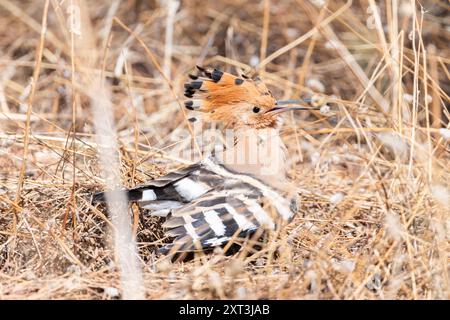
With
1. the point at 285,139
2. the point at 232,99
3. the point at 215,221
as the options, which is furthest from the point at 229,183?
the point at 285,139

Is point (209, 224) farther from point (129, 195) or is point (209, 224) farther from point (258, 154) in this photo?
point (258, 154)

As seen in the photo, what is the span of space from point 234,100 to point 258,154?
24cm

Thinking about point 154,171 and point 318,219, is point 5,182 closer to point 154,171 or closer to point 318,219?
point 154,171

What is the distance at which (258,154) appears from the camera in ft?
9.84

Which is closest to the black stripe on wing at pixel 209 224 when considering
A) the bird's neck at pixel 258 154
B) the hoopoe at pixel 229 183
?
the hoopoe at pixel 229 183

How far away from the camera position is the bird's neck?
2.91 meters

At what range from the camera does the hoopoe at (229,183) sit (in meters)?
2.58

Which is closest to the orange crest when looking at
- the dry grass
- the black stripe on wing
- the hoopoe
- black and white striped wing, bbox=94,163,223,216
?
the hoopoe

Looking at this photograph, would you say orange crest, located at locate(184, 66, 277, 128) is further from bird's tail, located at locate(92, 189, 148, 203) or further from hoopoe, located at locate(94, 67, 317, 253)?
bird's tail, located at locate(92, 189, 148, 203)

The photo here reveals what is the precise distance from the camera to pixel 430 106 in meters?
4.04

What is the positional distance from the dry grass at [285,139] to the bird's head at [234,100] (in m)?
0.13

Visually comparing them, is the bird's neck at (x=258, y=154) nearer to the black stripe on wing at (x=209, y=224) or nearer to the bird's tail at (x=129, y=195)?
the black stripe on wing at (x=209, y=224)

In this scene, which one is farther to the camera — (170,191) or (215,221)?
(170,191)

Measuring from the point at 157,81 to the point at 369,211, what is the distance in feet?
6.20
